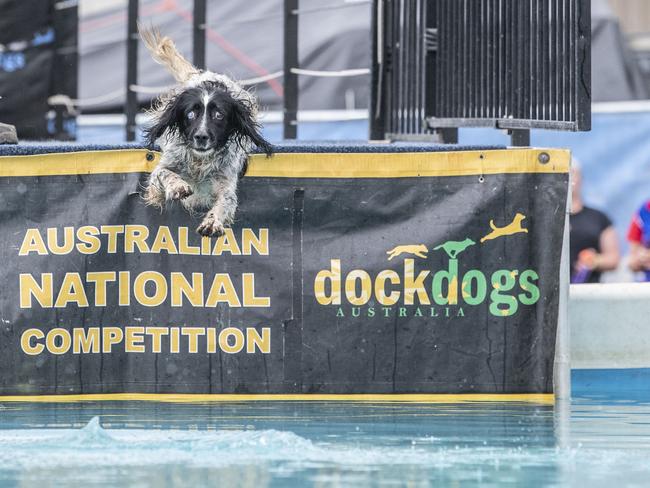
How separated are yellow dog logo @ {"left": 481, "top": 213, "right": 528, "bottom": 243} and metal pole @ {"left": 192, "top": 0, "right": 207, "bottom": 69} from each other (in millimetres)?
4707

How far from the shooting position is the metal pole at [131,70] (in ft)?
40.1

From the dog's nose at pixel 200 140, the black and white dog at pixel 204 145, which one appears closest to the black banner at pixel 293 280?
the black and white dog at pixel 204 145

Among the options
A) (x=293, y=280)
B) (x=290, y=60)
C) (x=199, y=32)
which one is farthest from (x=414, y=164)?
(x=199, y=32)

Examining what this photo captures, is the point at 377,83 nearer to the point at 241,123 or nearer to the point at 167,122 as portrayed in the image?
the point at 241,123

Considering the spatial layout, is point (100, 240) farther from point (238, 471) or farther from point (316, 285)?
point (238, 471)

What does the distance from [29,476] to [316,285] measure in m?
2.31

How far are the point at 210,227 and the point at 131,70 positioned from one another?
5.47m

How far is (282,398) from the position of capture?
7363 mm

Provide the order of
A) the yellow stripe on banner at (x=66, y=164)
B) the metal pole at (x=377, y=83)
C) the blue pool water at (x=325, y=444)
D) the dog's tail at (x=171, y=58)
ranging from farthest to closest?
the metal pole at (x=377, y=83) → the dog's tail at (x=171, y=58) → the yellow stripe on banner at (x=66, y=164) → the blue pool water at (x=325, y=444)

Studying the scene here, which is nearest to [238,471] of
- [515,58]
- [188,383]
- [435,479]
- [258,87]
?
[435,479]

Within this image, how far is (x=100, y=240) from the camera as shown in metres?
7.36

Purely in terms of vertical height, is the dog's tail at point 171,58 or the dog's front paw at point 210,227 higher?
the dog's tail at point 171,58

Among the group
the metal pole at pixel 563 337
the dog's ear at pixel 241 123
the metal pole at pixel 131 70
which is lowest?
the metal pole at pixel 563 337

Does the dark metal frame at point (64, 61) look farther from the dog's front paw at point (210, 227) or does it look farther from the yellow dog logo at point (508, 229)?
the yellow dog logo at point (508, 229)
